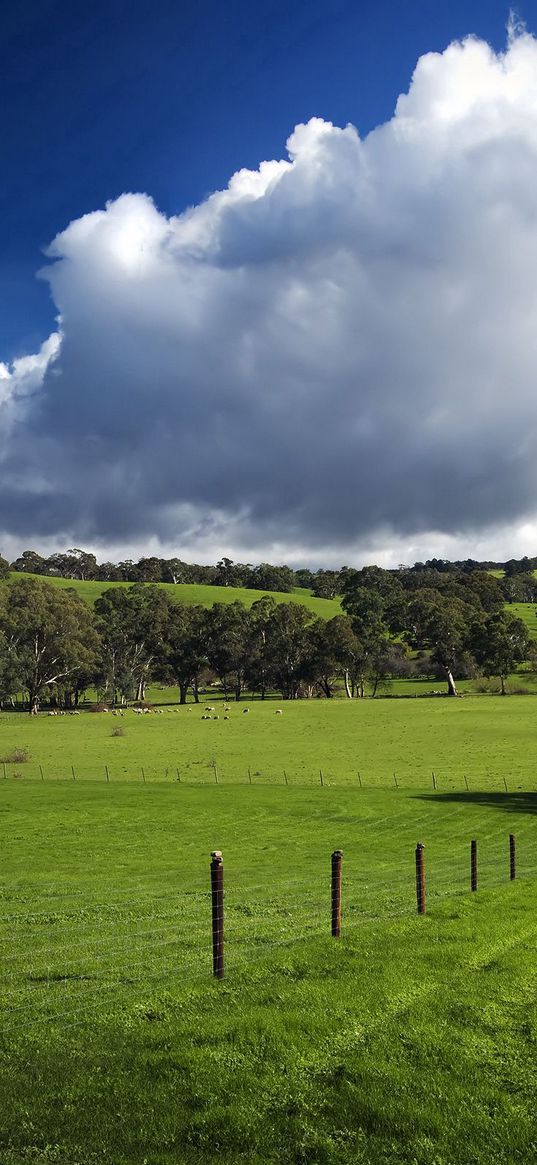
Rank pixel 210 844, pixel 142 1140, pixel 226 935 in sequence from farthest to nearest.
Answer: pixel 210 844 → pixel 226 935 → pixel 142 1140

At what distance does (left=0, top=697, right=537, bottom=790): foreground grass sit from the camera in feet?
192

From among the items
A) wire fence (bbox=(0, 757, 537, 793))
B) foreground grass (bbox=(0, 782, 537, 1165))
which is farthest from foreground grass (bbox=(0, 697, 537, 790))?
foreground grass (bbox=(0, 782, 537, 1165))

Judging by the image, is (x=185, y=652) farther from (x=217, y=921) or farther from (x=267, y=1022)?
(x=267, y=1022)

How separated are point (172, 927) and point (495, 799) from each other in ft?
112

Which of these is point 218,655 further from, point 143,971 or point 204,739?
point 143,971

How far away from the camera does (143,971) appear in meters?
11.9

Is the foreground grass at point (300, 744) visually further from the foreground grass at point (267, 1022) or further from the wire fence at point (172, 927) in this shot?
the foreground grass at point (267, 1022)

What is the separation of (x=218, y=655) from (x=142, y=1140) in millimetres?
138422

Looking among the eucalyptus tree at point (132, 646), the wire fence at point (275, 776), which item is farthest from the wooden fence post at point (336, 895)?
the eucalyptus tree at point (132, 646)

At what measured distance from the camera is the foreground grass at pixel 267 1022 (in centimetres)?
674

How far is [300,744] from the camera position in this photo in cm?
7788

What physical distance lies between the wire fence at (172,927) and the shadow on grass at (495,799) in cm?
1922

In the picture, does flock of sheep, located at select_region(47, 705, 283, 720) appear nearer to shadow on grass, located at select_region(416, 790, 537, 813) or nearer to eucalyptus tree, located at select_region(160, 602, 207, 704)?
eucalyptus tree, located at select_region(160, 602, 207, 704)

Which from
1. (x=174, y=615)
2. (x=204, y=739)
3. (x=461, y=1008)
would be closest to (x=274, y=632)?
(x=174, y=615)
